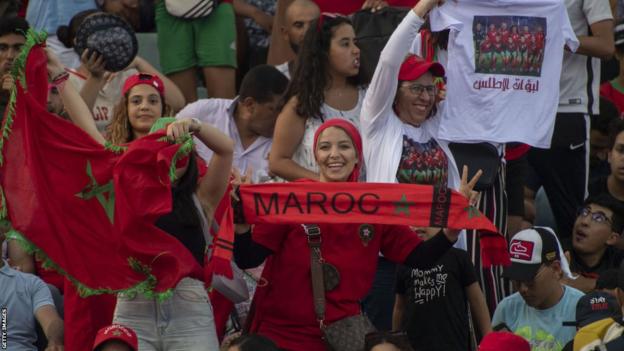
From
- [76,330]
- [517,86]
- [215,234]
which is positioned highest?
[517,86]

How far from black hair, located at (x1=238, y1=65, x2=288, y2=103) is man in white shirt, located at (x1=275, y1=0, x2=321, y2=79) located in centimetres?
89

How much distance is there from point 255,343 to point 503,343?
126 cm

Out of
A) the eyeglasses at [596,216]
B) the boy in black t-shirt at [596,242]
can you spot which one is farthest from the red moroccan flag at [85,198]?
the eyeglasses at [596,216]

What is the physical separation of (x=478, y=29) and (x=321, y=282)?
108 inches

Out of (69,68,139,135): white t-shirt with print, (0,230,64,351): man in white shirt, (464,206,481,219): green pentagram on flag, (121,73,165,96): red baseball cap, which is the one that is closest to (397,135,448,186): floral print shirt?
(464,206,481,219): green pentagram on flag

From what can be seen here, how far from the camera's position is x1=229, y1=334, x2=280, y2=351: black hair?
752 cm

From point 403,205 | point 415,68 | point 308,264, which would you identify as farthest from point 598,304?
point 415,68

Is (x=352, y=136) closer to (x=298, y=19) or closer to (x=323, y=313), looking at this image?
(x=323, y=313)

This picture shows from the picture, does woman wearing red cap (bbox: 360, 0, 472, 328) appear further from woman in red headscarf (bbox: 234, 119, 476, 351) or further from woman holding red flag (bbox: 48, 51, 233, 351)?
A: woman holding red flag (bbox: 48, 51, 233, 351)

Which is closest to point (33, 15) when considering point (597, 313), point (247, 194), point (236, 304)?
point (236, 304)

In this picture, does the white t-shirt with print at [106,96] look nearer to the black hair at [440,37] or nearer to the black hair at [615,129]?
the black hair at [440,37]

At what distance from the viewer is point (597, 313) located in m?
8.20

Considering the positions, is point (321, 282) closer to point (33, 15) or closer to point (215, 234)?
point (215, 234)

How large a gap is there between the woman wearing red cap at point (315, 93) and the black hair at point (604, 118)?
2804 millimetres
